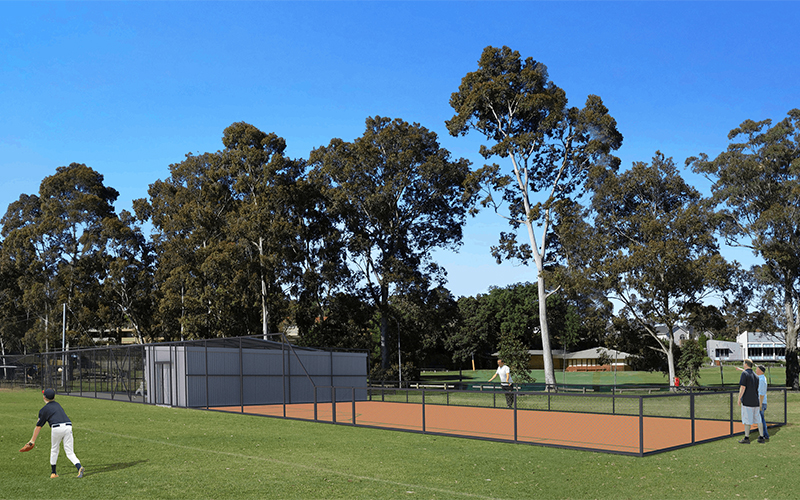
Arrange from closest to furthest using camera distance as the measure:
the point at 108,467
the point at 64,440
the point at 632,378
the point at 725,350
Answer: the point at 64,440
the point at 108,467
the point at 632,378
the point at 725,350

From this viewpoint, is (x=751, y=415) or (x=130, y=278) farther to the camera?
(x=130, y=278)

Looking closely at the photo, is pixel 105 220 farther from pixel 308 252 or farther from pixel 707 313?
pixel 707 313

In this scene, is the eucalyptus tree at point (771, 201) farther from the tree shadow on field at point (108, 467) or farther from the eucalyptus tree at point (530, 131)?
the tree shadow on field at point (108, 467)

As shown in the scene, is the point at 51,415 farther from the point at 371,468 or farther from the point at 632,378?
the point at 632,378

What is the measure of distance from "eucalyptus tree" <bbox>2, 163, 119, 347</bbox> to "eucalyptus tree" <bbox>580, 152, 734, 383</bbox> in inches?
1725

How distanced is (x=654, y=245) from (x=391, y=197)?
64.7 ft

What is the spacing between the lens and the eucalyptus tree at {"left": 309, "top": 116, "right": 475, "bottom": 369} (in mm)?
52188

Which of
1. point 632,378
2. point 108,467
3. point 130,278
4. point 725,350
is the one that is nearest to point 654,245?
point 632,378

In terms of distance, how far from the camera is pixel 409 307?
169 ft

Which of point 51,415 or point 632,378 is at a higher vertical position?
point 51,415

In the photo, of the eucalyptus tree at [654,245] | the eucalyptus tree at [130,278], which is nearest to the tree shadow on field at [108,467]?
the eucalyptus tree at [654,245]

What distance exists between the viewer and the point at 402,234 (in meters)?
54.7

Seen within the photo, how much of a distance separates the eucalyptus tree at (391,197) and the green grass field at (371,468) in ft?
109

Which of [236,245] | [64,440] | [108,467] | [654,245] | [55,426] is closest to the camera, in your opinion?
[55,426]
